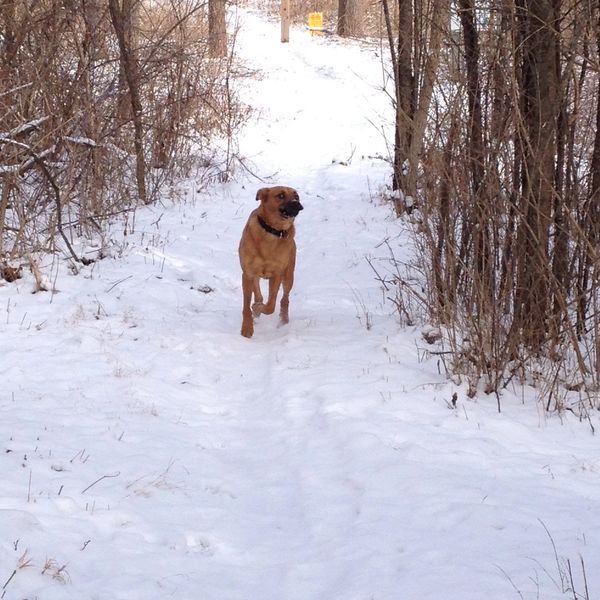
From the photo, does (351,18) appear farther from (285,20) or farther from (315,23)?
(285,20)

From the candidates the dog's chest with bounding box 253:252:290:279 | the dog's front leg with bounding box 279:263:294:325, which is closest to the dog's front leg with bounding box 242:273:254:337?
the dog's chest with bounding box 253:252:290:279

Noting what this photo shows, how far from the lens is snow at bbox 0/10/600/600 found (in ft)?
9.20

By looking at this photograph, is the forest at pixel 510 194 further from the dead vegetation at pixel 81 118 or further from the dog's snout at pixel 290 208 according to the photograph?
the dog's snout at pixel 290 208

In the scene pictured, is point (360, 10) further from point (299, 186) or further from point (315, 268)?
point (315, 268)

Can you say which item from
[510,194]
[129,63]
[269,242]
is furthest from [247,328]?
[129,63]

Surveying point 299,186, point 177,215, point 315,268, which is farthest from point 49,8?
point 299,186

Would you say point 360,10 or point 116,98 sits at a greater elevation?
point 360,10

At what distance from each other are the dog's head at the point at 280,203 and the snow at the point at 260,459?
1.06 meters

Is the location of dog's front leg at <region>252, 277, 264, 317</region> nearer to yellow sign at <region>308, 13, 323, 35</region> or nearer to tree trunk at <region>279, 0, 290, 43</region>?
tree trunk at <region>279, 0, 290, 43</region>

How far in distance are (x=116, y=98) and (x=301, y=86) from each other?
14.9 meters

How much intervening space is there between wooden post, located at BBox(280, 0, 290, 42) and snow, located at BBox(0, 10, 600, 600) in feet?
79.8

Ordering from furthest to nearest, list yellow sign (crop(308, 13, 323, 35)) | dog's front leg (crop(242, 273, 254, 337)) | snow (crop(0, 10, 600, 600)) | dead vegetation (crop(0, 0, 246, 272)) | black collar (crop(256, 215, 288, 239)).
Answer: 1. yellow sign (crop(308, 13, 323, 35))
2. dead vegetation (crop(0, 0, 246, 272))
3. dog's front leg (crop(242, 273, 254, 337))
4. black collar (crop(256, 215, 288, 239))
5. snow (crop(0, 10, 600, 600))

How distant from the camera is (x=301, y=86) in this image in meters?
24.1

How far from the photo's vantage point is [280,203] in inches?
244
